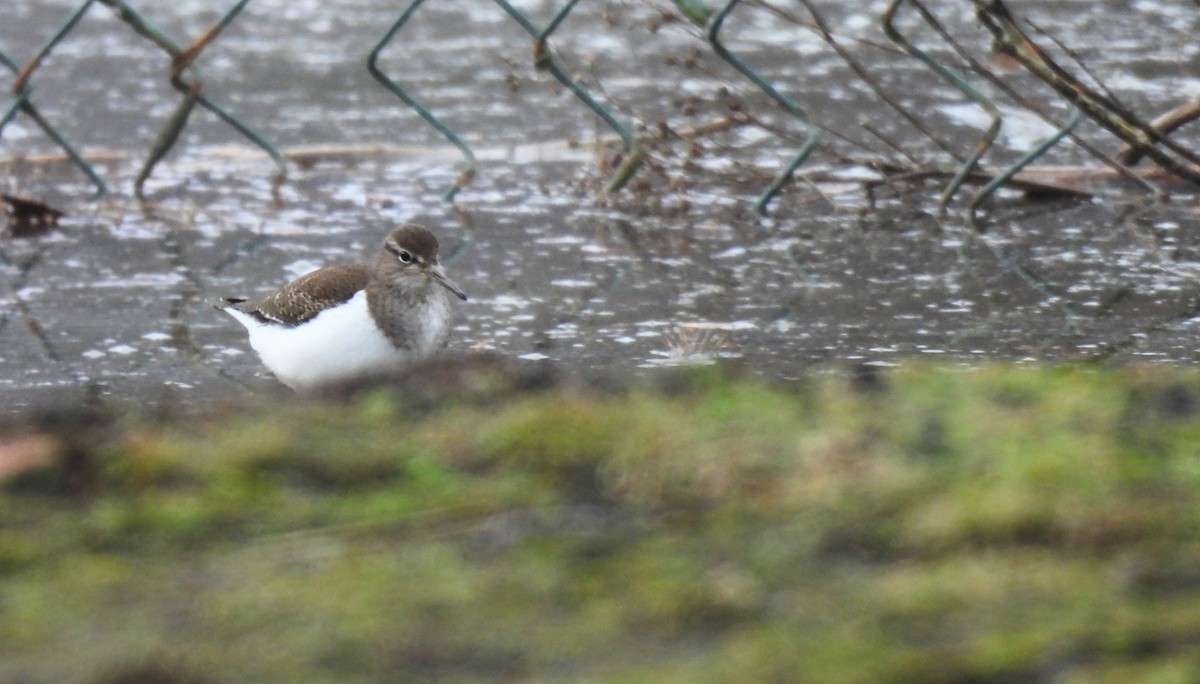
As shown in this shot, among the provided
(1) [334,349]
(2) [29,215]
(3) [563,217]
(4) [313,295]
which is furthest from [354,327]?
(2) [29,215]

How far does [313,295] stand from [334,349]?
12.5 inches

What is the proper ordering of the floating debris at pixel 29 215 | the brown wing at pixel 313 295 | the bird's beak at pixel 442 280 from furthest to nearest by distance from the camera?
the floating debris at pixel 29 215, the bird's beak at pixel 442 280, the brown wing at pixel 313 295

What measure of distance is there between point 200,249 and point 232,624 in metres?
3.86

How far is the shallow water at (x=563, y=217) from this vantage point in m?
5.41

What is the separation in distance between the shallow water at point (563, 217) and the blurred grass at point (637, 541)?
1.25 metres

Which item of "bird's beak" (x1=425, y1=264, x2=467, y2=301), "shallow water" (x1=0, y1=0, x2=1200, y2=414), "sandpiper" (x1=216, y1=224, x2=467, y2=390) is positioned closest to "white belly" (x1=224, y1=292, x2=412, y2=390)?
"sandpiper" (x1=216, y1=224, x2=467, y2=390)

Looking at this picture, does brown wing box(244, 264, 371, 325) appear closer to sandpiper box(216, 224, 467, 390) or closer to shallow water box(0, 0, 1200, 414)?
sandpiper box(216, 224, 467, 390)

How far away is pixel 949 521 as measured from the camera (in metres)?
3.14

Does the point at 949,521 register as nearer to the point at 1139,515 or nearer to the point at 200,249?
the point at 1139,515

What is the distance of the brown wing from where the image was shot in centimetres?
539

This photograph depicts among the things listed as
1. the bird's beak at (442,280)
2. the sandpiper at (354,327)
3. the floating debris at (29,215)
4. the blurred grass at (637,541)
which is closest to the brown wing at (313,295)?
the sandpiper at (354,327)

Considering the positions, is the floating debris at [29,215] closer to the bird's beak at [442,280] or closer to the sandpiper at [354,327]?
the sandpiper at [354,327]

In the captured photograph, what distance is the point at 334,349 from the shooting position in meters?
5.25

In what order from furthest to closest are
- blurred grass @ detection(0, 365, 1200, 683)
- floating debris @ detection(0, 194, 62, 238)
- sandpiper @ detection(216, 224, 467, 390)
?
floating debris @ detection(0, 194, 62, 238), sandpiper @ detection(216, 224, 467, 390), blurred grass @ detection(0, 365, 1200, 683)
